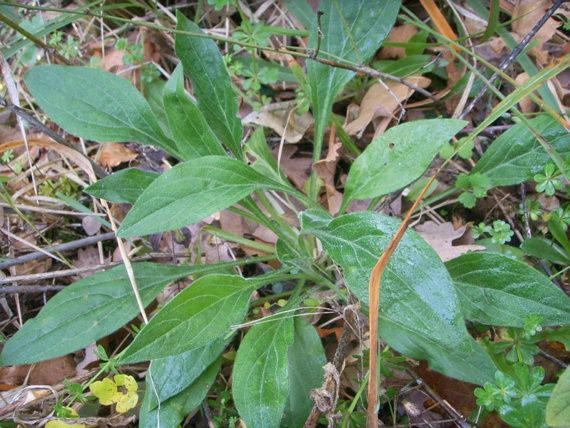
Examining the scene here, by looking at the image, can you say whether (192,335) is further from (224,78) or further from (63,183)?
(63,183)

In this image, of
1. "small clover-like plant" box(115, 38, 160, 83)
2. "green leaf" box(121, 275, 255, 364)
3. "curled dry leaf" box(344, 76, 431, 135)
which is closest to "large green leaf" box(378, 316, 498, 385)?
"green leaf" box(121, 275, 255, 364)

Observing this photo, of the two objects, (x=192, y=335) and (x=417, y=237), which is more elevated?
(x=417, y=237)

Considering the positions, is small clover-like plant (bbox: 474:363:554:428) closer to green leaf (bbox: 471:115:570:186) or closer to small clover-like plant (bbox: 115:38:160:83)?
green leaf (bbox: 471:115:570:186)

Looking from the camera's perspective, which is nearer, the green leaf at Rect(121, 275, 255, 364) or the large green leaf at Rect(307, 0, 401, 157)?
the green leaf at Rect(121, 275, 255, 364)

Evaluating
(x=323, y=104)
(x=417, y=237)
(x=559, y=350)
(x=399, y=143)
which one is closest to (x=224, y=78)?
(x=323, y=104)

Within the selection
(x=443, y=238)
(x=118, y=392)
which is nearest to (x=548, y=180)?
(x=443, y=238)

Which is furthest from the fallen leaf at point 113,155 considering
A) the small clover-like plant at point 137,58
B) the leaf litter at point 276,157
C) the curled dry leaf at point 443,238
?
the curled dry leaf at point 443,238
